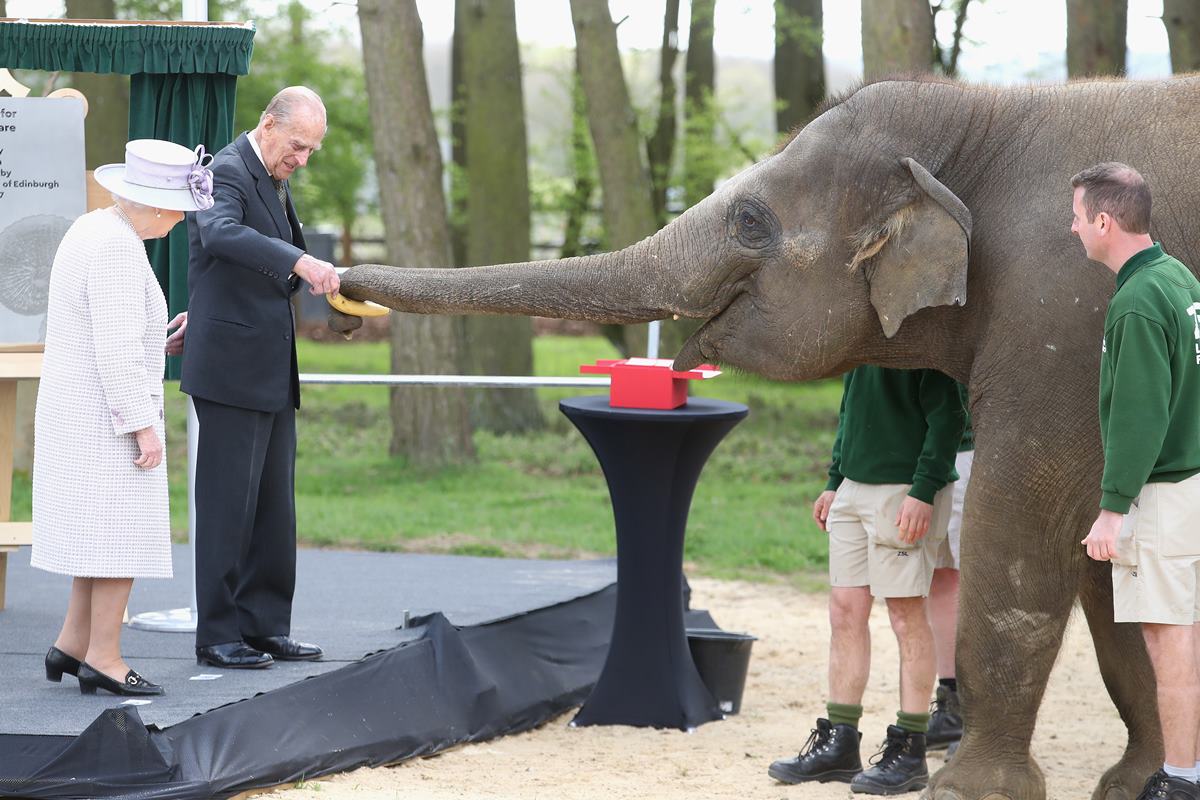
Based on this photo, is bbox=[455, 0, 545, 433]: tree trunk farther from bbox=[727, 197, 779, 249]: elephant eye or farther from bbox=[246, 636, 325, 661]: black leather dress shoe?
bbox=[727, 197, 779, 249]: elephant eye

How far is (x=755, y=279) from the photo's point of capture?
469 cm

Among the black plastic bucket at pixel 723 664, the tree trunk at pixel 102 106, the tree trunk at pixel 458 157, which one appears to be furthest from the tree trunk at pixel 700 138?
the black plastic bucket at pixel 723 664

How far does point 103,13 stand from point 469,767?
8.91m

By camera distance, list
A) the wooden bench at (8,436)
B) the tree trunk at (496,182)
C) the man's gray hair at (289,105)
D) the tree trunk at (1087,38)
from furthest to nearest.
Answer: the tree trunk at (496,182) < the tree trunk at (1087,38) < the wooden bench at (8,436) < the man's gray hair at (289,105)

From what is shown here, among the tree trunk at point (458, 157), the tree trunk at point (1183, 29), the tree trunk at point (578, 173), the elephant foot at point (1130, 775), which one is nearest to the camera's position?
the elephant foot at point (1130, 775)

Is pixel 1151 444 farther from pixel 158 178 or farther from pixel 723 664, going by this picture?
pixel 158 178

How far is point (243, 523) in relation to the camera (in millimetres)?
5555

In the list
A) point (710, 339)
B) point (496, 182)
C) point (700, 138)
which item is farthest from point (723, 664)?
point (700, 138)

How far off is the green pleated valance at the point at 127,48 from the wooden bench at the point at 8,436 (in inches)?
48.3

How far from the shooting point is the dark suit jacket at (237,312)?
17.9ft

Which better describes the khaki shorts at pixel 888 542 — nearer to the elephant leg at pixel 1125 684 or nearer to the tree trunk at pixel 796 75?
the elephant leg at pixel 1125 684

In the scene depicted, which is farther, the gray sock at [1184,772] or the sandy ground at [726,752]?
the sandy ground at [726,752]

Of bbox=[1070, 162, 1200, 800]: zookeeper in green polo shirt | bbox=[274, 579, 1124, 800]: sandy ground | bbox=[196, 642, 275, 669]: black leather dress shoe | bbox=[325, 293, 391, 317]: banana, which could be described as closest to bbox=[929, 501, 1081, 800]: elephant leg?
bbox=[1070, 162, 1200, 800]: zookeeper in green polo shirt

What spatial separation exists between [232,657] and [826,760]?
219cm
